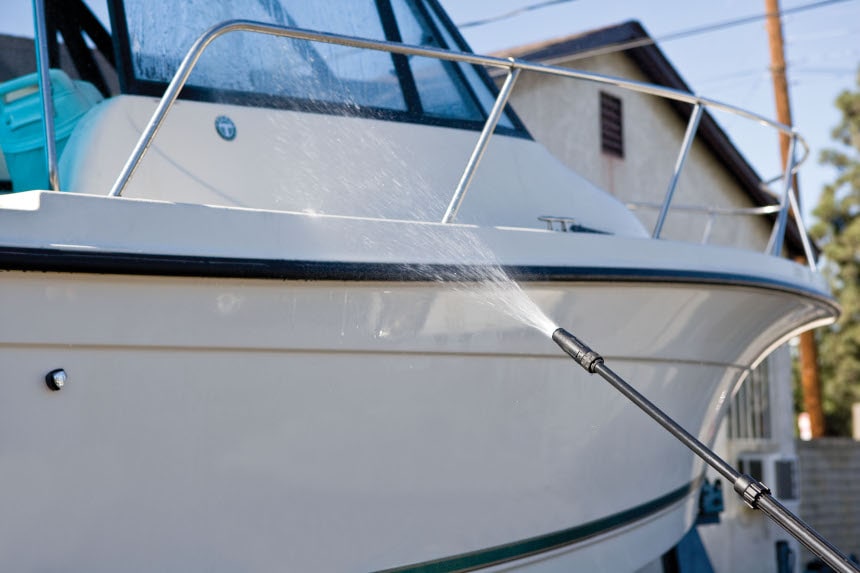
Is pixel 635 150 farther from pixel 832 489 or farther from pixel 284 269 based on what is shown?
pixel 284 269

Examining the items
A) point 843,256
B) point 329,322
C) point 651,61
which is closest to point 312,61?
point 329,322

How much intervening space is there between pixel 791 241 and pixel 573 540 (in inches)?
378

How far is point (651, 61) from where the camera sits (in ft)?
34.5

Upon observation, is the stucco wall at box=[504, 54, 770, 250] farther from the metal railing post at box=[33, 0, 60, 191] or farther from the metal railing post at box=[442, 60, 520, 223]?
the metal railing post at box=[33, 0, 60, 191]

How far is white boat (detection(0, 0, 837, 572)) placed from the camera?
2.24 meters

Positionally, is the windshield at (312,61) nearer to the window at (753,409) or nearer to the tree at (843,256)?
the window at (753,409)

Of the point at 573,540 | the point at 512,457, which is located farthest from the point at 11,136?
the point at 573,540

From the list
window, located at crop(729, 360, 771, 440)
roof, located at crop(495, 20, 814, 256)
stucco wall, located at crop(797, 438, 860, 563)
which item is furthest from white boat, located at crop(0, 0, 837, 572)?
stucco wall, located at crop(797, 438, 860, 563)

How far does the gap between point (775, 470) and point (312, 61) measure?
304 inches

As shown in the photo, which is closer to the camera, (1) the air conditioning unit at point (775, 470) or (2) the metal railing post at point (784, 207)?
(2) the metal railing post at point (784, 207)

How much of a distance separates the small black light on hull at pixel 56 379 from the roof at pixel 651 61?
7.25 meters

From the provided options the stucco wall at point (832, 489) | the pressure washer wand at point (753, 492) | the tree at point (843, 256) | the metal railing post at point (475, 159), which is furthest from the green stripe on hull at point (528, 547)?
the tree at point (843, 256)

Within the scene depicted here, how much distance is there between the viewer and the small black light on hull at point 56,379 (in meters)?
2.19

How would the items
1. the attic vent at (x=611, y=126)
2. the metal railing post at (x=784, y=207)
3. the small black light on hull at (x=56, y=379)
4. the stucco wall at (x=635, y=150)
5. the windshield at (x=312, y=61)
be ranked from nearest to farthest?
the small black light on hull at (x=56, y=379) < the windshield at (x=312, y=61) < the metal railing post at (x=784, y=207) < the stucco wall at (x=635, y=150) < the attic vent at (x=611, y=126)
